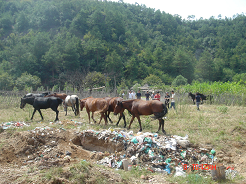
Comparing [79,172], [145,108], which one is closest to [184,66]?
[145,108]

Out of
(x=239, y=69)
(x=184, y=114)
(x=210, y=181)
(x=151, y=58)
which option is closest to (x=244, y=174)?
(x=210, y=181)

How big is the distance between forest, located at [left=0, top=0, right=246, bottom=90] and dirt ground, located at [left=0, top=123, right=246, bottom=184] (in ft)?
60.4

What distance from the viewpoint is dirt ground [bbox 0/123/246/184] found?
17.0 ft

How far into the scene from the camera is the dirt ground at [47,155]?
5.17 m

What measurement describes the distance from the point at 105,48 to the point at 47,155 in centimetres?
5099

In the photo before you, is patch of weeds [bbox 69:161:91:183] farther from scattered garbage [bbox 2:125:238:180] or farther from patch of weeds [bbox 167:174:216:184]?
patch of weeds [bbox 167:174:216:184]

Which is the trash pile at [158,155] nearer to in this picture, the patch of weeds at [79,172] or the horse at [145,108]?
the horse at [145,108]

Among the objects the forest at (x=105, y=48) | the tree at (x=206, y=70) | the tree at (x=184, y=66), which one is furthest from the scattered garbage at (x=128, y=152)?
the tree at (x=206, y=70)

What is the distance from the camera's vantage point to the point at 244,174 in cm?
563

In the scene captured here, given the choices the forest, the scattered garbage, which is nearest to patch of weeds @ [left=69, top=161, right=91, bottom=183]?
the scattered garbage

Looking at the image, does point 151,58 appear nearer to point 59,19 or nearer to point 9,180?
point 59,19

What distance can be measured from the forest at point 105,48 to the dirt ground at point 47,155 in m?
18.4

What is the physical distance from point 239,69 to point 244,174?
67.7m

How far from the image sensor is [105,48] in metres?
55.7
